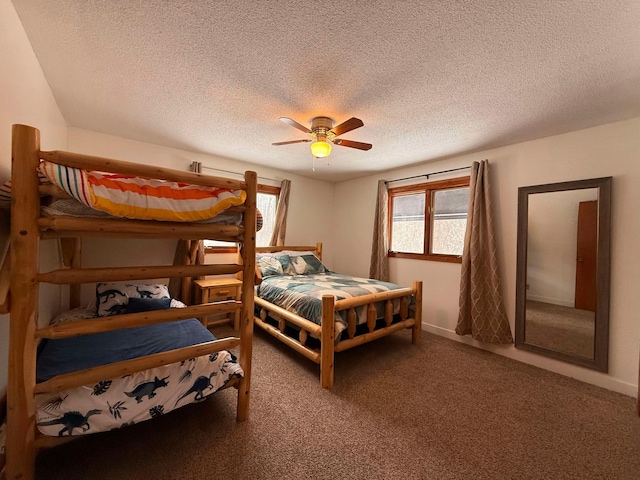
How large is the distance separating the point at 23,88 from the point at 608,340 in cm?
464

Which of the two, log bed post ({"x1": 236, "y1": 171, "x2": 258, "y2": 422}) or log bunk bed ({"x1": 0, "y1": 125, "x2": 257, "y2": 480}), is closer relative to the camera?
log bunk bed ({"x1": 0, "y1": 125, "x2": 257, "y2": 480})

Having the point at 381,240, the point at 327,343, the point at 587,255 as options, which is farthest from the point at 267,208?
the point at 587,255

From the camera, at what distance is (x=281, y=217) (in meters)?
3.97

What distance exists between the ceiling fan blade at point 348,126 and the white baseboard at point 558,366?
8.99ft

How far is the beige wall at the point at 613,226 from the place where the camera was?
82.5 inches

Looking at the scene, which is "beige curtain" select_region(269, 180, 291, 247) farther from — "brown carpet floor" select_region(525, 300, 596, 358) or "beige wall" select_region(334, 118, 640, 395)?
"brown carpet floor" select_region(525, 300, 596, 358)

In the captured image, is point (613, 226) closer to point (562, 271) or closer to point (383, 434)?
point (562, 271)

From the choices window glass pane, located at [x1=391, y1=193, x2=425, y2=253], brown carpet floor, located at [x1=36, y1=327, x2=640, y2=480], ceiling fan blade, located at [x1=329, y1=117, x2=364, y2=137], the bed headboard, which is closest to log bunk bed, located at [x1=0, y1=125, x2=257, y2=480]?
brown carpet floor, located at [x1=36, y1=327, x2=640, y2=480]

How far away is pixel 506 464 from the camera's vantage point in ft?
4.49

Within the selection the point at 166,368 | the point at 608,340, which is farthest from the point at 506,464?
the point at 166,368

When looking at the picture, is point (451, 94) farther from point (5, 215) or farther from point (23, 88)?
point (5, 215)

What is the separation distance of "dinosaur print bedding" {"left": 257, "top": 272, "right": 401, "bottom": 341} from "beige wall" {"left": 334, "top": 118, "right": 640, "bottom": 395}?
0.93m

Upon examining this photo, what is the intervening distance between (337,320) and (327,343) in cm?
21

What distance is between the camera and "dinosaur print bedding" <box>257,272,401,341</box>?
2.26 metres
